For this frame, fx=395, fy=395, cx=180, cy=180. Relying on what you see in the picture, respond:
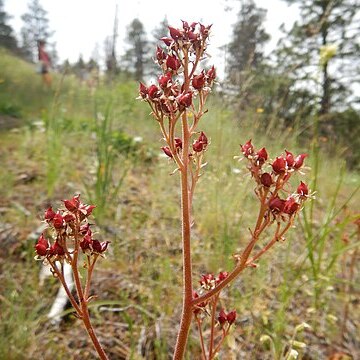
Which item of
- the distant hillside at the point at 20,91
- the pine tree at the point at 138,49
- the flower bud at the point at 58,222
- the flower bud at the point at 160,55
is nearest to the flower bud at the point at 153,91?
the flower bud at the point at 160,55

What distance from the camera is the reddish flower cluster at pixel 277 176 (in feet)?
2.87

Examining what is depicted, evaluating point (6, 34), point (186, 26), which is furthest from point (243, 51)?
point (6, 34)

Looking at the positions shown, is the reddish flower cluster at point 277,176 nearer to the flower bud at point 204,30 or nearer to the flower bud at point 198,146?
the flower bud at point 198,146

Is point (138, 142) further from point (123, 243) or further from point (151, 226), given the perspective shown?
point (123, 243)

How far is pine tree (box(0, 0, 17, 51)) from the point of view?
2485cm

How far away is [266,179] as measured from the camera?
89cm

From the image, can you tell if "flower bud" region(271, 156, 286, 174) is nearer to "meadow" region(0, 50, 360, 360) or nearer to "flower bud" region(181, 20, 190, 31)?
"meadow" region(0, 50, 360, 360)

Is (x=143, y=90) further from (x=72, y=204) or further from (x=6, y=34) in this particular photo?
(x=6, y=34)

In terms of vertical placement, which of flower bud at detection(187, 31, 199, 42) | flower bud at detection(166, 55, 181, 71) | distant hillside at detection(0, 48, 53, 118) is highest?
flower bud at detection(187, 31, 199, 42)

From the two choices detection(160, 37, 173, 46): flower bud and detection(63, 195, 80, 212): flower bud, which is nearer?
detection(63, 195, 80, 212): flower bud

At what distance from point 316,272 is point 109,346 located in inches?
42.1

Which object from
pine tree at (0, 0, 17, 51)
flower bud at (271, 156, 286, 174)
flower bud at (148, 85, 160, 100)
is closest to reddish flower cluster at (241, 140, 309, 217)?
flower bud at (271, 156, 286, 174)

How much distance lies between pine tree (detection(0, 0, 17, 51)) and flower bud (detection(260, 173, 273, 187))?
76.0 feet

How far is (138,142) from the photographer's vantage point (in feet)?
17.0
